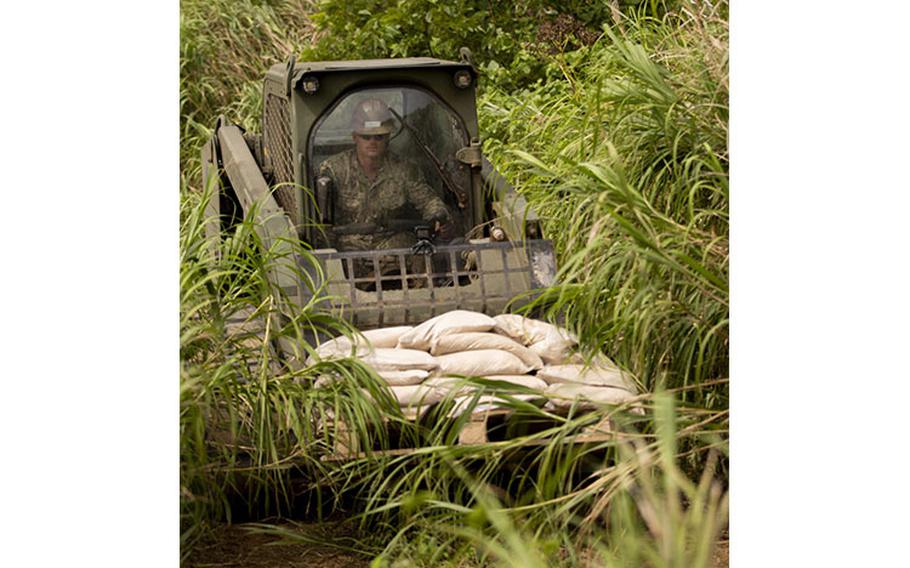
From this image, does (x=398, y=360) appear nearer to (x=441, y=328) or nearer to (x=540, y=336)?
(x=441, y=328)

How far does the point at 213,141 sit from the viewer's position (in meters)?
5.76

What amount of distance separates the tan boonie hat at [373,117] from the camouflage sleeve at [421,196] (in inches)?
6.6

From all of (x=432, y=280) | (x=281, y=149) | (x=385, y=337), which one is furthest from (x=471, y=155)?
(x=385, y=337)

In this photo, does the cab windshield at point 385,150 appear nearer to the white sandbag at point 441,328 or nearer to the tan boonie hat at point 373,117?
the tan boonie hat at point 373,117

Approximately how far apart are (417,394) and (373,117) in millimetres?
1297

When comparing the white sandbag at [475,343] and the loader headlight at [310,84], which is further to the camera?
the loader headlight at [310,84]

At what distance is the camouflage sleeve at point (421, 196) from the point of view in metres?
4.36

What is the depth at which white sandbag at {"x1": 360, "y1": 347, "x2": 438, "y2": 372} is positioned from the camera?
354 cm

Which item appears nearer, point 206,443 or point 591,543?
point 591,543

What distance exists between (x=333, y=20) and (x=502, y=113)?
0.98 meters

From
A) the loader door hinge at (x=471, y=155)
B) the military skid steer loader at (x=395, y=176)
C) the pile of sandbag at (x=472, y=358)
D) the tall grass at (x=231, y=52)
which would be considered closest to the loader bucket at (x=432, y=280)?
the military skid steer loader at (x=395, y=176)

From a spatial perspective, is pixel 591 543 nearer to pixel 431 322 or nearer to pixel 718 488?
pixel 718 488

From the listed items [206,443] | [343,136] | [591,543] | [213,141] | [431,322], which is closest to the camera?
[591,543]
